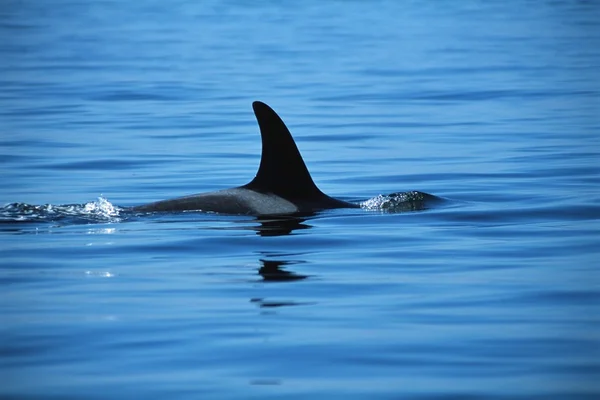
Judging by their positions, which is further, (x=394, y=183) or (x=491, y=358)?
(x=394, y=183)

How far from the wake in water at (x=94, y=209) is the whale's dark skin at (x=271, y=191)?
0.35 m

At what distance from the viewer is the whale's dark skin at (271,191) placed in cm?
1282

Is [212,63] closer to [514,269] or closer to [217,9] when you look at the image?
[514,269]

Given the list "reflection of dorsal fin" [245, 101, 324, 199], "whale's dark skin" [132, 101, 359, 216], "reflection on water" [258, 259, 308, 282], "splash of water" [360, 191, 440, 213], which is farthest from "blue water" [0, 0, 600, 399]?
"reflection of dorsal fin" [245, 101, 324, 199]

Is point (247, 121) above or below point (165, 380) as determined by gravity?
above

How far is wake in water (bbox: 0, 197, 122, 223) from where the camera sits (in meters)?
12.9

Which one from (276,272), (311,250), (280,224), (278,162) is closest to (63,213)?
(278,162)

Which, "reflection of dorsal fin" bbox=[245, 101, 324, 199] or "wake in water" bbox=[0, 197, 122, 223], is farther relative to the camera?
"wake in water" bbox=[0, 197, 122, 223]

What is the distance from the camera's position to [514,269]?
10.1 metres

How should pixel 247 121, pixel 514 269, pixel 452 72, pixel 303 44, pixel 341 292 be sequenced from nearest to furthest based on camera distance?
pixel 341 292
pixel 514 269
pixel 247 121
pixel 452 72
pixel 303 44

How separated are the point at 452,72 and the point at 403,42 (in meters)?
17.2

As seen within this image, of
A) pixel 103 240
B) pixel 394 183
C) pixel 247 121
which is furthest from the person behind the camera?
pixel 247 121

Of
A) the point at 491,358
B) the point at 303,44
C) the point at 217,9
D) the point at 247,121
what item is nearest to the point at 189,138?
the point at 247,121

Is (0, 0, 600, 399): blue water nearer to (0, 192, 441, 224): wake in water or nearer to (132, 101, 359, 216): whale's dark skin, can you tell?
(0, 192, 441, 224): wake in water
